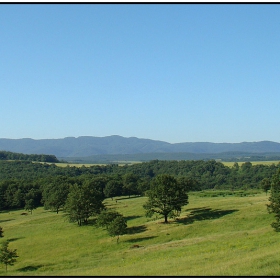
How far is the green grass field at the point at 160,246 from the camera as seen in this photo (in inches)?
1141

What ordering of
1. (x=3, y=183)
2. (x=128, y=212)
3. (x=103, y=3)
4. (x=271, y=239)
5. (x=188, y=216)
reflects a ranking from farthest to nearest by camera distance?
(x=3, y=183) < (x=128, y=212) < (x=188, y=216) < (x=271, y=239) < (x=103, y=3)

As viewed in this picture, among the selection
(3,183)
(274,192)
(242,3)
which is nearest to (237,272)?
(242,3)

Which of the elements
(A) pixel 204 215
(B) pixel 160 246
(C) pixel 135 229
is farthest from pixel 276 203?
(C) pixel 135 229

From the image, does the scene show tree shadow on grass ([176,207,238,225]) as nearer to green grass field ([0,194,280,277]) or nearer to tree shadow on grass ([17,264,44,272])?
green grass field ([0,194,280,277])

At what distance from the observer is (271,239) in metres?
39.6

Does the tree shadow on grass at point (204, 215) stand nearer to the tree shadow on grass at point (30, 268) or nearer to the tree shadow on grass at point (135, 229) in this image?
the tree shadow on grass at point (135, 229)

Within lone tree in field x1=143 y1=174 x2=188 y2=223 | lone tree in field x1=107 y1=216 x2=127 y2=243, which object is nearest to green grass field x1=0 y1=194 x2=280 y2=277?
lone tree in field x1=107 y1=216 x2=127 y2=243

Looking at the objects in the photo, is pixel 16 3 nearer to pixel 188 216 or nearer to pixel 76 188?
pixel 188 216

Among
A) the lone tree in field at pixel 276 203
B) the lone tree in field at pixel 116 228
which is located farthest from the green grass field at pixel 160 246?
the lone tree in field at pixel 276 203

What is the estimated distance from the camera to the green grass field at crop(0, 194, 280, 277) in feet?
95.0

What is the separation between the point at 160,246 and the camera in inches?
1843

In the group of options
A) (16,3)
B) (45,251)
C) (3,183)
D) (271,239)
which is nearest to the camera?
(16,3)

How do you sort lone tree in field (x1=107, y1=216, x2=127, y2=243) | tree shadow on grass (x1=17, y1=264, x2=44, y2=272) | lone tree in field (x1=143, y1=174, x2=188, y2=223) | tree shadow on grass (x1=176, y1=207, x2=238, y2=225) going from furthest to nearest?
lone tree in field (x1=143, y1=174, x2=188, y2=223) → tree shadow on grass (x1=176, y1=207, x2=238, y2=225) → lone tree in field (x1=107, y1=216, x2=127, y2=243) → tree shadow on grass (x1=17, y1=264, x2=44, y2=272)

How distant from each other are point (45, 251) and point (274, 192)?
138 feet
